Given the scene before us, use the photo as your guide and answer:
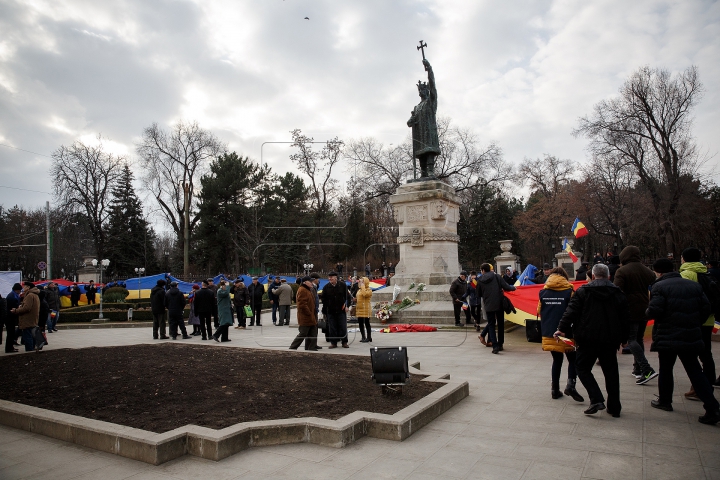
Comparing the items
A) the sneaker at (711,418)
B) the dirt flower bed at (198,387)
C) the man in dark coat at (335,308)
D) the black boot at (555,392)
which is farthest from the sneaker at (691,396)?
the man in dark coat at (335,308)

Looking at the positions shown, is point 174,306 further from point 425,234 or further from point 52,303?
point 425,234

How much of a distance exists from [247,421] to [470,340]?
804 cm

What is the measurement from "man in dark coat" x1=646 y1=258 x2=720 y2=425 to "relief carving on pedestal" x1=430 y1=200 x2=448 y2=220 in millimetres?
12226

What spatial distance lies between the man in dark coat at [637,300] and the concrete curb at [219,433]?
3.62 m

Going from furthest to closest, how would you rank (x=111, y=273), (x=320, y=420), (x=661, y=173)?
(x=111, y=273), (x=661, y=173), (x=320, y=420)

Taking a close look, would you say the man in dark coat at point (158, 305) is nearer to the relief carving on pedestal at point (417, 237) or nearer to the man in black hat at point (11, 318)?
the man in black hat at point (11, 318)

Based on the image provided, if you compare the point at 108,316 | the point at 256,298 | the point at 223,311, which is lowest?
the point at 108,316

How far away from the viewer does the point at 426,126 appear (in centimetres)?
1922

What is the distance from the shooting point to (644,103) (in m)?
32.7

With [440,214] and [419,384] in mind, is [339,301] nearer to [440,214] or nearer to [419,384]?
[419,384]

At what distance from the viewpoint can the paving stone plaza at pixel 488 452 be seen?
4098mm

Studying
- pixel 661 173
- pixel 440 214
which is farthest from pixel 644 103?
pixel 440 214

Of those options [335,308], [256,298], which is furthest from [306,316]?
[256,298]

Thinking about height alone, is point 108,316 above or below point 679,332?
below
